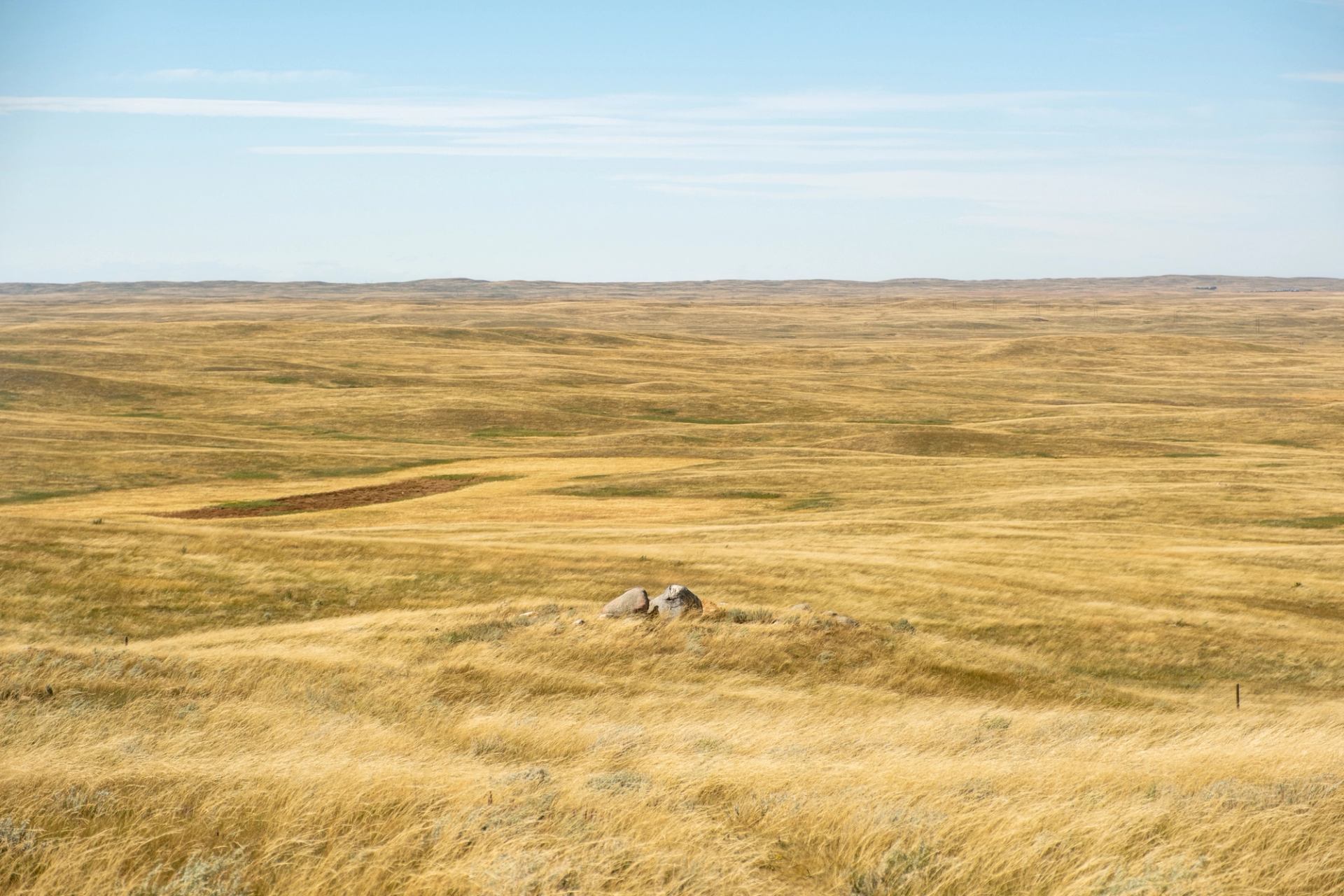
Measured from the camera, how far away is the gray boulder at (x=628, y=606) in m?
26.0

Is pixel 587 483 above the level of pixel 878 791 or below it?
below

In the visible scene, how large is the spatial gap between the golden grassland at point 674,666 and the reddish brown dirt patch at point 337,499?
1874 millimetres

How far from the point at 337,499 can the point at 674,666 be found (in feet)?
144

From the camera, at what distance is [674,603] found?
26.6 m

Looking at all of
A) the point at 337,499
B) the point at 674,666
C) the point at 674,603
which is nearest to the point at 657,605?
the point at 674,603

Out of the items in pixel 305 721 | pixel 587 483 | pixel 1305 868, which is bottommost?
pixel 587 483

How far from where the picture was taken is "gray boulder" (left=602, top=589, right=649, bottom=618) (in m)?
26.0

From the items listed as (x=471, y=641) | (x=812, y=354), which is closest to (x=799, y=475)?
(x=471, y=641)

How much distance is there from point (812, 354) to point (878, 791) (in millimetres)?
165547

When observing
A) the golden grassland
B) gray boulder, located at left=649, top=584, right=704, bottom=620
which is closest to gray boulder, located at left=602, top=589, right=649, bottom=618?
gray boulder, located at left=649, top=584, right=704, bottom=620

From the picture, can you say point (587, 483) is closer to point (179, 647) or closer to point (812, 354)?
point (179, 647)

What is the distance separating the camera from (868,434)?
294 feet

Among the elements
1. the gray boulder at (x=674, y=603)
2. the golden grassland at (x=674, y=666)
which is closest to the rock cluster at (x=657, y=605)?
the gray boulder at (x=674, y=603)

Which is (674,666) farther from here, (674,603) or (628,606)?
(674,603)
